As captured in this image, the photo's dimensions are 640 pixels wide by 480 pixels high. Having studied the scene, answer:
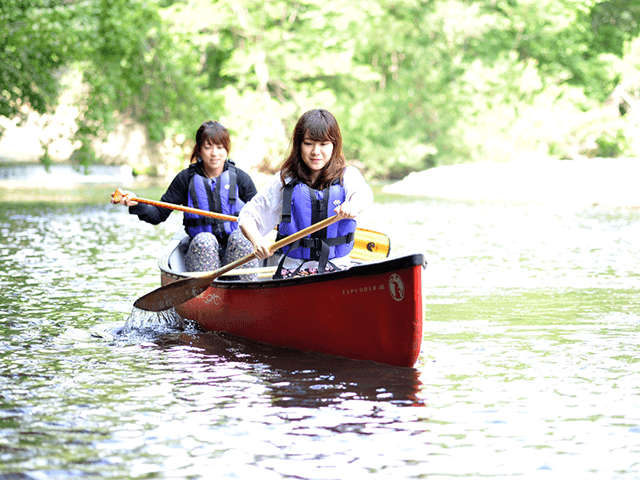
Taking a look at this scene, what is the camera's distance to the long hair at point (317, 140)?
4.75 metres

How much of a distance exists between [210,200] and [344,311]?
1.95 meters

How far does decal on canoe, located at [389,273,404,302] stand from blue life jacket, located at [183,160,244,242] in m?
2.16

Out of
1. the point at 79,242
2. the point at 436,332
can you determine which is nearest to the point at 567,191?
the point at 79,242

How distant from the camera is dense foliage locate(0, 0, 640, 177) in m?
28.9

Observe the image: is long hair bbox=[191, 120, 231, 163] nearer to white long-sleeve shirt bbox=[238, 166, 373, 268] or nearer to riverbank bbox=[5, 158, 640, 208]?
white long-sleeve shirt bbox=[238, 166, 373, 268]

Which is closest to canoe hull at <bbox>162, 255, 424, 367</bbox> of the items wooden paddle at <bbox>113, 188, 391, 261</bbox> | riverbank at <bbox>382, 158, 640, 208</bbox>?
wooden paddle at <bbox>113, 188, 391, 261</bbox>

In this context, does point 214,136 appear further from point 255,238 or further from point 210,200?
point 255,238

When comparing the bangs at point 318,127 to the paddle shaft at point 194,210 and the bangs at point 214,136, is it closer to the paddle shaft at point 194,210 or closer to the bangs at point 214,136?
the bangs at point 214,136

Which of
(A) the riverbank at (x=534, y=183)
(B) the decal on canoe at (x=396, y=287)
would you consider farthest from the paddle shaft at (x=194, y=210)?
(A) the riverbank at (x=534, y=183)

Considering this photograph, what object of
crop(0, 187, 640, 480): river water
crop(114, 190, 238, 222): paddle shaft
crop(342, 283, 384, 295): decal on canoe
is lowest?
crop(0, 187, 640, 480): river water

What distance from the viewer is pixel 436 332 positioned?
5934 mm

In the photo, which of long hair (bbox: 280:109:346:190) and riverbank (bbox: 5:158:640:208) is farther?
riverbank (bbox: 5:158:640:208)

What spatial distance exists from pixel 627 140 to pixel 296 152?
24.7 meters

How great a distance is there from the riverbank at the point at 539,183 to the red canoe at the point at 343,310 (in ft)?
49.1
